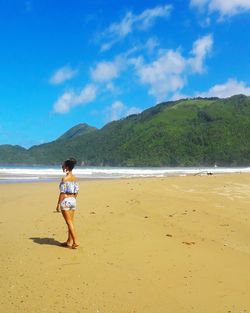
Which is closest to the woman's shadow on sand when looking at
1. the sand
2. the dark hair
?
the sand

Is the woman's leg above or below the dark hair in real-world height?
below

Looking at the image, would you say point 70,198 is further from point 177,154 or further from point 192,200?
point 177,154

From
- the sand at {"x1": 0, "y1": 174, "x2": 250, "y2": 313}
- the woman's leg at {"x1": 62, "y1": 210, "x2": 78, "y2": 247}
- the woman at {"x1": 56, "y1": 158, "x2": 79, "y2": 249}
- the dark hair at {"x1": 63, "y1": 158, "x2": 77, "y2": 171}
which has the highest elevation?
the dark hair at {"x1": 63, "y1": 158, "x2": 77, "y2": 171}

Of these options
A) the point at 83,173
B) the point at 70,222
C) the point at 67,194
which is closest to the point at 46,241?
the point at 70,222

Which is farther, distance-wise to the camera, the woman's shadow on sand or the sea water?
the sea water

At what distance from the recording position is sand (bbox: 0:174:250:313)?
18.1ft

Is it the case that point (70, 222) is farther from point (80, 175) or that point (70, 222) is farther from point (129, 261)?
point (80, 175)

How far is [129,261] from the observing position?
730 centimetres

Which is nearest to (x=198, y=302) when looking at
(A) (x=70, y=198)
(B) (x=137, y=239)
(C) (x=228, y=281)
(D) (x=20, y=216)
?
(C) (x=228, y=281)

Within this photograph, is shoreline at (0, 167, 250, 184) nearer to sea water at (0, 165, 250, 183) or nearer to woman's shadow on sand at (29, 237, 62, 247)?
sea water at (0, 165, 250, 183)

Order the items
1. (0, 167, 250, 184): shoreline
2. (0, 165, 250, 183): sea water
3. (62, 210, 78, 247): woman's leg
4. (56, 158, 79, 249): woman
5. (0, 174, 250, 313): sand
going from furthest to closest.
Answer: (0, 165, 250, 183): sea water → (0, 167, 250, 184): shoreline → (56, 158, 79, 249): woman → (62, 210, 78, 247): woman's leg → (0, 174, 250, 313): sand

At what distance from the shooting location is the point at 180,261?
734 cm

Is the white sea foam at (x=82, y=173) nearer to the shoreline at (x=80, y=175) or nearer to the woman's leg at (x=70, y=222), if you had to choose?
the shoreline at (x=80, y=175)

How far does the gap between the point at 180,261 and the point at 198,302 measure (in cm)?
181
